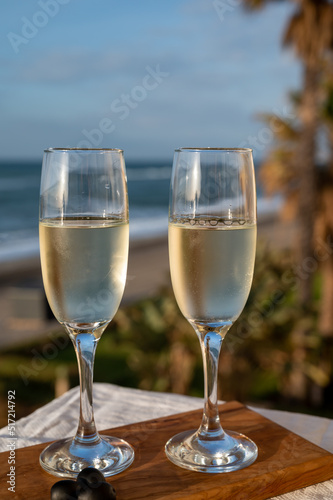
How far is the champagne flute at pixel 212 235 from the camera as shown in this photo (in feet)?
5.23

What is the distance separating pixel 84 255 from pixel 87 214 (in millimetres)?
102

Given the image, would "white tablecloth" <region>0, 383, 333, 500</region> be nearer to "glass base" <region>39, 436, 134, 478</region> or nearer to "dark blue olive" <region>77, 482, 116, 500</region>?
"glass base" <region>39, 436, 134, 478</region>

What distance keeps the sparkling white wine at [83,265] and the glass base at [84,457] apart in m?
0.39

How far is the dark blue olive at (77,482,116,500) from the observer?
137 centimetres

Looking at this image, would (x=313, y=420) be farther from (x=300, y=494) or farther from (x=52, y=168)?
(x=52, y=168)

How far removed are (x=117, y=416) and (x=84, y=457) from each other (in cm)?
51

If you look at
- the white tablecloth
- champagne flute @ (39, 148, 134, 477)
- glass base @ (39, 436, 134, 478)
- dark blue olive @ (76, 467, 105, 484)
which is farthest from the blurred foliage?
dark blue olive @ (76, 467, 105, 484)

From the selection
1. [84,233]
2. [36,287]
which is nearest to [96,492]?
[84,233]

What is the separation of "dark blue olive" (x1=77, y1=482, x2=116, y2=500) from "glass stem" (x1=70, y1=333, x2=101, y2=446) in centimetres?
34

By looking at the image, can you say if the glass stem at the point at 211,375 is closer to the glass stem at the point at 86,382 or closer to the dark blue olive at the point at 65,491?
the glass stem at the point at 86,382

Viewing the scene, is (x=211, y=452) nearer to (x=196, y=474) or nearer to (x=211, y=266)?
(x=196, y=474)

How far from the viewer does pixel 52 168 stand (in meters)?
1.58

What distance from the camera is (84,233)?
1.54 meters

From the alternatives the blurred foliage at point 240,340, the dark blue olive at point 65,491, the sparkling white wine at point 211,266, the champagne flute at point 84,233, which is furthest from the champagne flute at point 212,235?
the blurred foliage at point 240,340
